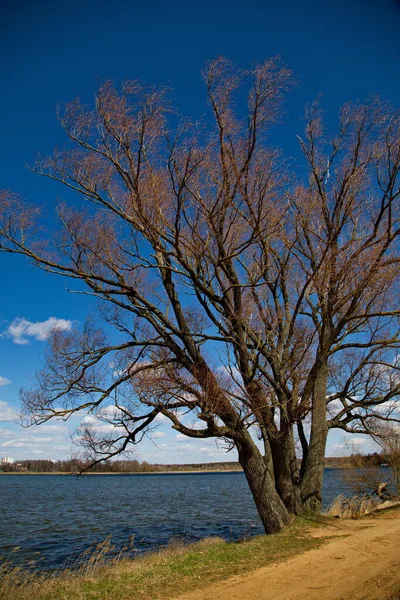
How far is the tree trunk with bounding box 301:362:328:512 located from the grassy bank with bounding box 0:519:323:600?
225cm

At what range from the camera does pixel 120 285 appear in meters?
11.1

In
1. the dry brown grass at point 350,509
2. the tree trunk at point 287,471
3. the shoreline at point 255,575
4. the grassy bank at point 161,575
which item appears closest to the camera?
the shoreline at point 255,575

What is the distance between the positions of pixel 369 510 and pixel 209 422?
7596mm

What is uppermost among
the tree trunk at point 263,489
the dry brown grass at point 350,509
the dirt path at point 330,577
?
the tree trunk at point 263,489

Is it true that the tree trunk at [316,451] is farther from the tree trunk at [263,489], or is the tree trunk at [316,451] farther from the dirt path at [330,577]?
the dirt path at [330,577]

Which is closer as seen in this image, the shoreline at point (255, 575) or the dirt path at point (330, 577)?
the dirt path at point (330, 577)

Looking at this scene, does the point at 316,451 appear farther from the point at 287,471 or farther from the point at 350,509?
the point at 350,509

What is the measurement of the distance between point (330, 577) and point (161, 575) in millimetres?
2629

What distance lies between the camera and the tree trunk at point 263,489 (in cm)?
1088

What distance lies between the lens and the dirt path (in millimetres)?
5941

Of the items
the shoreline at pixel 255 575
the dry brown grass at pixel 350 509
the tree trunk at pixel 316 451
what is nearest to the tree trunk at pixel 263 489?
the shoreline at pixel 255 575

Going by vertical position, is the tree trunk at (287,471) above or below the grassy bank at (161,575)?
above

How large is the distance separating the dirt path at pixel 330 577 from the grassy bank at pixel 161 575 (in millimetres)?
394

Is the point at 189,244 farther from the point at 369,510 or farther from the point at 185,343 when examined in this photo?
the point at 369,510
